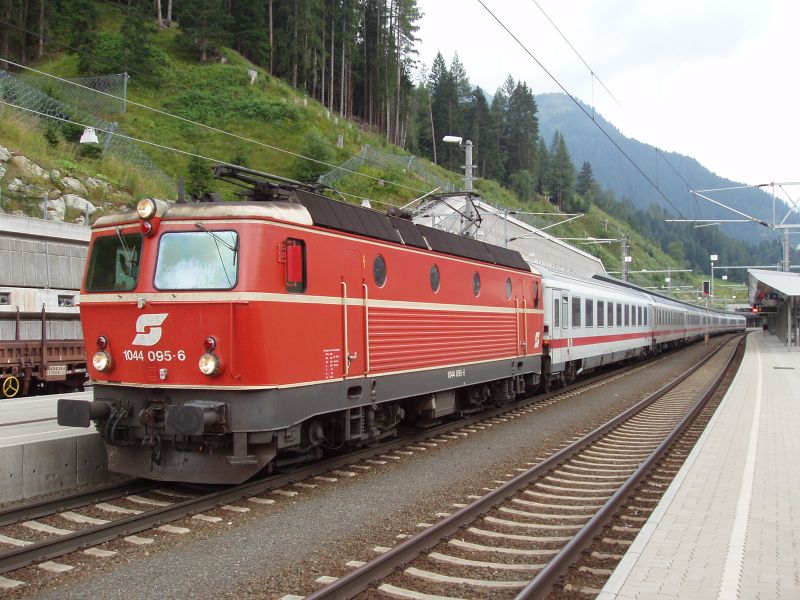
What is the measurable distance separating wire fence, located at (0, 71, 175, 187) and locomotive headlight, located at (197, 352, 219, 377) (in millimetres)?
23552

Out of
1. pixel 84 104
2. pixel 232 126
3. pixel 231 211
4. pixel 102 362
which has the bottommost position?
pixel 102 362

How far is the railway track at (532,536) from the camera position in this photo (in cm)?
573

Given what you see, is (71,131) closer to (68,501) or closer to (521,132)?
(68,501)

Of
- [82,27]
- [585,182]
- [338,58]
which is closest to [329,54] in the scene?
[338,58]

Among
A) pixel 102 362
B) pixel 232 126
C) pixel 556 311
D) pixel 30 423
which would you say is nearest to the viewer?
pixel 102 362

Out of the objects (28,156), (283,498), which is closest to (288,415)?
(283,498)

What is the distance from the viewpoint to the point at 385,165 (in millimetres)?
56062

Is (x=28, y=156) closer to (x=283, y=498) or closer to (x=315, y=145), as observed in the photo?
(x=283, y=498)

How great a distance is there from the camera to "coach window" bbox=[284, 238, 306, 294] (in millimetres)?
8273

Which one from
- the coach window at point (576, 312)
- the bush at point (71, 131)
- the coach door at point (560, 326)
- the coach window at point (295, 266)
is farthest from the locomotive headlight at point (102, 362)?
the bush at point (71, 131)

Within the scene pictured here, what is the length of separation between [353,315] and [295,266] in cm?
157

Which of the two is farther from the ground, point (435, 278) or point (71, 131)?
point (71, 131)

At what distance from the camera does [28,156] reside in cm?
2548

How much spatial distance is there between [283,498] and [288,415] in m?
1.07
